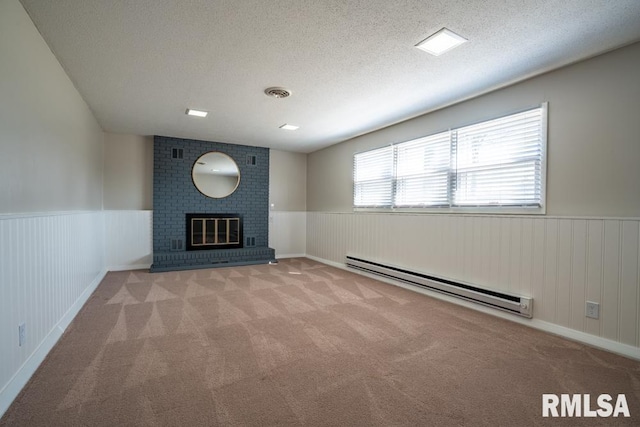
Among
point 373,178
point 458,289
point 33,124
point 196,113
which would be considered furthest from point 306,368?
point 196,113

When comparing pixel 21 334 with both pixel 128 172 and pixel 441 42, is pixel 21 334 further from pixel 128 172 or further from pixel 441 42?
pixel 128 172

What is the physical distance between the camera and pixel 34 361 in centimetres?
203

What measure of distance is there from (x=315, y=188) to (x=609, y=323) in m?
5.24

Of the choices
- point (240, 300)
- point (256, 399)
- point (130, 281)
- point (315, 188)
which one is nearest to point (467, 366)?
point (256, 399)

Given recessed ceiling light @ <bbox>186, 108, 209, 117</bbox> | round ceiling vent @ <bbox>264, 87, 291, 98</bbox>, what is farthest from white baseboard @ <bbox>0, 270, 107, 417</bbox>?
round ceiling vent @ <bbox>264, 87, 291, 98</bbox>

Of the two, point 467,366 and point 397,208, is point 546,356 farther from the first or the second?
point 397,208

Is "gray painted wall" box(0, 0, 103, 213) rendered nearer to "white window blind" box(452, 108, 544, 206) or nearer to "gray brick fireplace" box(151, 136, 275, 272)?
"gray brick fireplace" box(151, 136, 275, 272)

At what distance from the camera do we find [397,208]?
458cm

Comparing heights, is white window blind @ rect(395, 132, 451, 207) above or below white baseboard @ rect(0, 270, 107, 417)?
above

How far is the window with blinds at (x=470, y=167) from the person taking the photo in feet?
9.73

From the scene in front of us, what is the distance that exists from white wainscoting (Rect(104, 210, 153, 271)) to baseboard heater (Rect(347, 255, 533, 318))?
403 cm

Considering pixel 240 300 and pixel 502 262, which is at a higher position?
pixel 502 262

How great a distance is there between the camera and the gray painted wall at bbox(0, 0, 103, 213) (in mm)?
1806

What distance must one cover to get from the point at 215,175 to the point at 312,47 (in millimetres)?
4330
